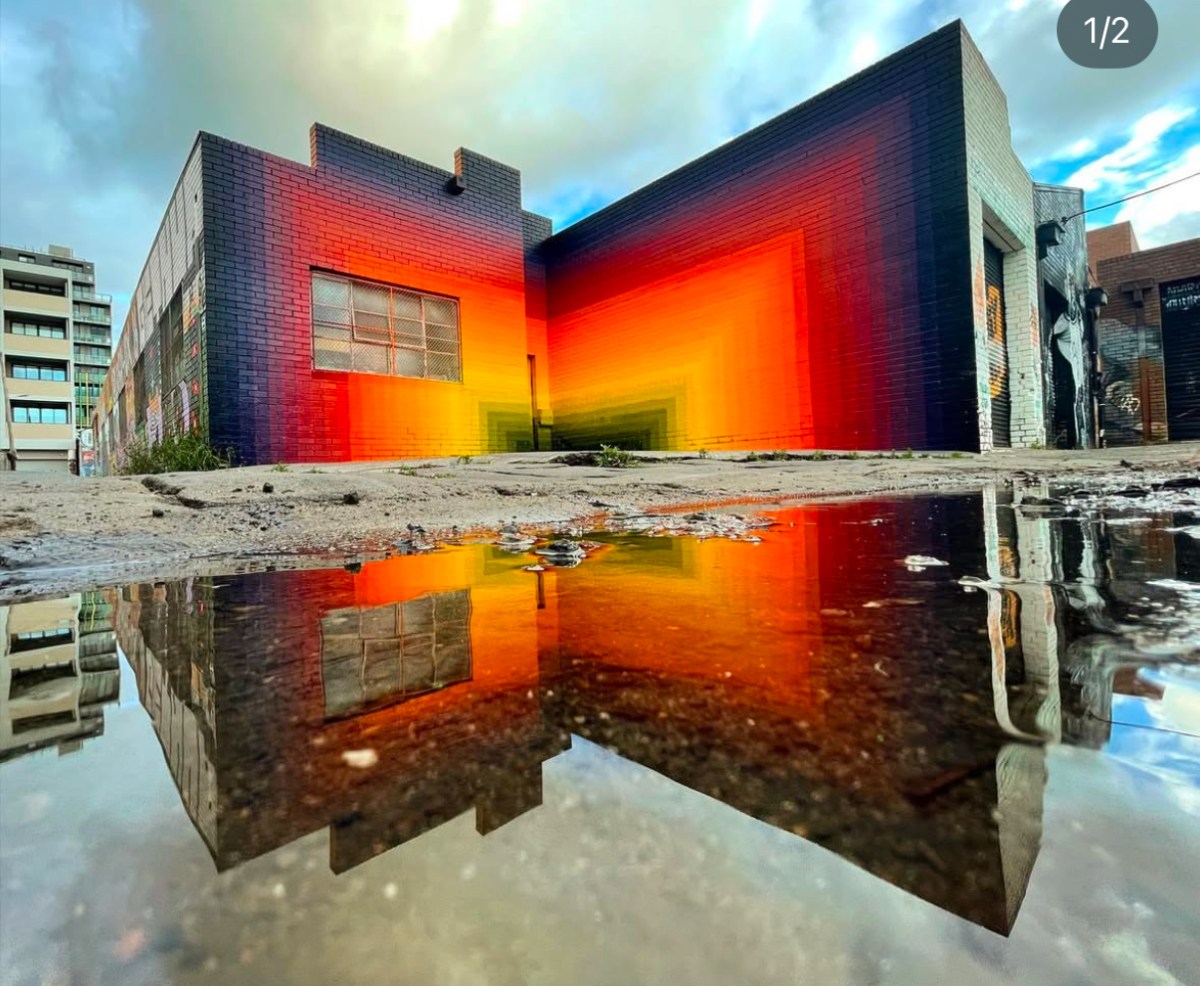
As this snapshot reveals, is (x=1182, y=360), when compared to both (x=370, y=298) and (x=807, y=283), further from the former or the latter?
(x=370, y=298)

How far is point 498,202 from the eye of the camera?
1016 centimetres

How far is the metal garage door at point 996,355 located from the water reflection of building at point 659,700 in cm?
770

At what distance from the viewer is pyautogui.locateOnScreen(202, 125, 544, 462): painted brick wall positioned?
7500 mm

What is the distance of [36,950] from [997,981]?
56cm

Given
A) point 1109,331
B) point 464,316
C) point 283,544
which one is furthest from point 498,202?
point 1109,331

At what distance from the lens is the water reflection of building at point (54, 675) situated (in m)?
0.73

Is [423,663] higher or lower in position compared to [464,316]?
lower

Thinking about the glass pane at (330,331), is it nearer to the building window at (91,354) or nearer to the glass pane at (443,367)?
the glass pane at (443,367)

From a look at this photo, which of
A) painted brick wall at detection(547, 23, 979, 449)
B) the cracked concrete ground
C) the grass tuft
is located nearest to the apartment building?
the grass tuft

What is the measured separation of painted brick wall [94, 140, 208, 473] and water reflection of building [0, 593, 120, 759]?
23.2 ft

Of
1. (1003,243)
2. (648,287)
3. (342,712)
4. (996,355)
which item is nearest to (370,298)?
(648,287)

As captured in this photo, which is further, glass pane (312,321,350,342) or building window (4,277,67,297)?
building window (4,277,67,297)

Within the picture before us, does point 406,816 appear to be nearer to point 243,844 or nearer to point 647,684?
point 243,844

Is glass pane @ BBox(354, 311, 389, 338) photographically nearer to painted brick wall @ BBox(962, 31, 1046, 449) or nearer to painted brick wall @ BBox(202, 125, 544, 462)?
painted brick wall @ BBox(202, 125, 544, 462)
